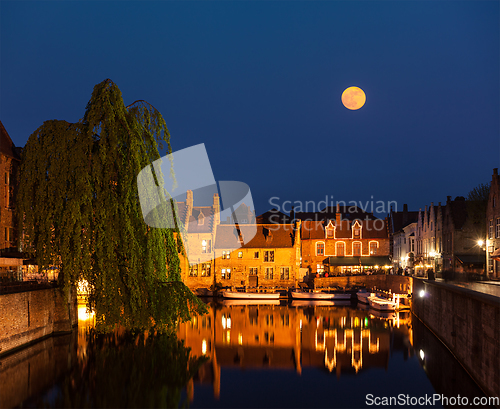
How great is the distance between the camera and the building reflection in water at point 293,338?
22.1 m

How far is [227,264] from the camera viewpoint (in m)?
59.6

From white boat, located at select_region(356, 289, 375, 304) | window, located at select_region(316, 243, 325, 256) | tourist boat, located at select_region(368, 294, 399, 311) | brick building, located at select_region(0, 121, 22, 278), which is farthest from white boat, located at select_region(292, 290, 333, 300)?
brick building, located at select_region(0, 121, 22, 278)

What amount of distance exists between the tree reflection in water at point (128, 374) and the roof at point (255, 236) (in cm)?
3510

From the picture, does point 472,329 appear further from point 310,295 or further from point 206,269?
point 206,269

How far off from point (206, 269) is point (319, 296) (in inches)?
616

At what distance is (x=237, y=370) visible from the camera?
2067 cm

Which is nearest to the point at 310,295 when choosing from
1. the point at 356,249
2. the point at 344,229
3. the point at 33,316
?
the point at 356,249

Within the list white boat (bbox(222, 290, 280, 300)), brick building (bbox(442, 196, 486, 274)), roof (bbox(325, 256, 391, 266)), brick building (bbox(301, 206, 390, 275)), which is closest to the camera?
brick building (bbox(442, 196, 486, 274))

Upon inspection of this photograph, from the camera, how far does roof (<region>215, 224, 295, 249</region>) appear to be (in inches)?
2365

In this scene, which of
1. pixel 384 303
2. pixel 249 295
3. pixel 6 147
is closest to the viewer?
pixel 6 147

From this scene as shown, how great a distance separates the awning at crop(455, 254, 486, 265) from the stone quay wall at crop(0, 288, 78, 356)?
38.7 meters

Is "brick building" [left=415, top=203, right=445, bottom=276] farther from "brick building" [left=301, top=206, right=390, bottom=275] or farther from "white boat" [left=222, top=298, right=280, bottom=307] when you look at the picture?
"white boat" [left=222, top=298, right=280, bottom=307]

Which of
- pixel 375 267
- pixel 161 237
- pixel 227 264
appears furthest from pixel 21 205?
pixel 375 267

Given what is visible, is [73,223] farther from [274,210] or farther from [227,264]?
[274,210]
